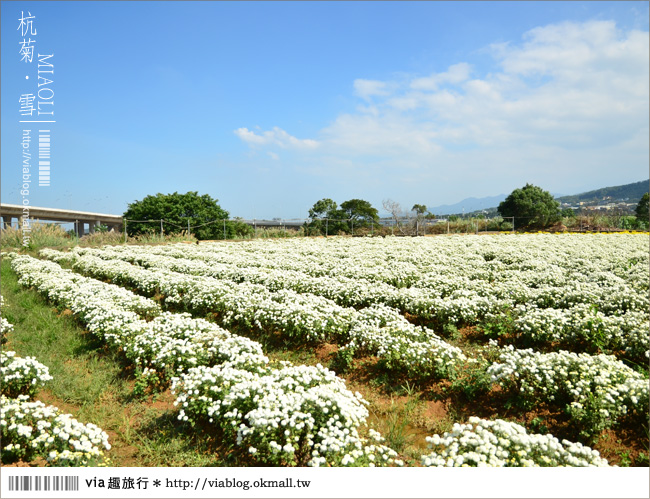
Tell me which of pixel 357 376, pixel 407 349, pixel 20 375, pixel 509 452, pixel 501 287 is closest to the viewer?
pixel 509 452

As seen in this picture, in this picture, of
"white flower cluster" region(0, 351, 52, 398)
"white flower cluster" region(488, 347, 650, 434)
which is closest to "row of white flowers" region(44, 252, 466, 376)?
"white flower cluster" region(488, 347, 650, 434)

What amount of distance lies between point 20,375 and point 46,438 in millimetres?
1725

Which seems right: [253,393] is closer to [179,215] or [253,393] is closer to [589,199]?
[179,215]

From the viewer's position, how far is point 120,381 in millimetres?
6121

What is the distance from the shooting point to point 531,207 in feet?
141

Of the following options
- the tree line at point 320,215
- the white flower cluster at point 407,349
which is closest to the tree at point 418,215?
the tree line at point 320,215

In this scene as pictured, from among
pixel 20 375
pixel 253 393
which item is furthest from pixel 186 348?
pixel 20 375

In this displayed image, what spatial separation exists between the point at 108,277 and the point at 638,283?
631 inches

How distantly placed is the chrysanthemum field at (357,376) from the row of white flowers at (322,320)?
42 mm

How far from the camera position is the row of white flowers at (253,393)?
146 inches

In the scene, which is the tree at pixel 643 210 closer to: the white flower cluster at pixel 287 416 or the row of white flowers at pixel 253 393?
the row of white flowers at pixel 253 393

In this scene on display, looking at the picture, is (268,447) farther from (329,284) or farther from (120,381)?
(329,284)

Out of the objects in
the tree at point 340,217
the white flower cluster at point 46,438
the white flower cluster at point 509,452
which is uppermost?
the tree at point 340,217

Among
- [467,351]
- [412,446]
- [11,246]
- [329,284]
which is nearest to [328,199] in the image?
[11,246]
